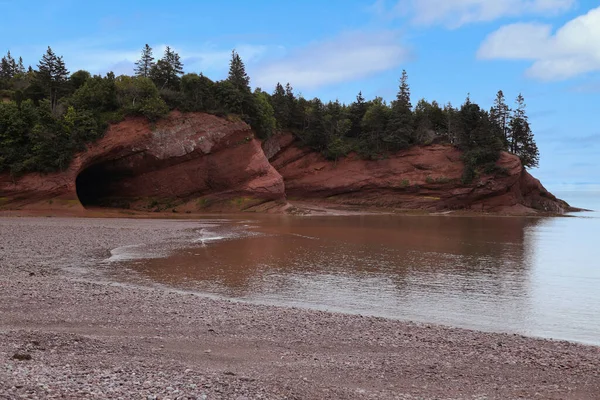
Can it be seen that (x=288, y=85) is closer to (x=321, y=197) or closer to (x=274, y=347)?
(x=321, y=197)

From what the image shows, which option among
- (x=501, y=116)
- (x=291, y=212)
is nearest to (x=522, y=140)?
(x=501, y=116)

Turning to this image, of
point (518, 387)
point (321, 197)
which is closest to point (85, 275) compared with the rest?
point (518, 387)

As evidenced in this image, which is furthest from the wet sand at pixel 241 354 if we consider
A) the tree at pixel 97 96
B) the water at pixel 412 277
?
the tree at pixel 97 96

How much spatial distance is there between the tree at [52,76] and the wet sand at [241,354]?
40.1m

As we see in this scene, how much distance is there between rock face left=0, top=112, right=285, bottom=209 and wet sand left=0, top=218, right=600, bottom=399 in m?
34.8

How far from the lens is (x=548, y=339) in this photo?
31.6 ft

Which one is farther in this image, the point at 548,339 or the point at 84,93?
the point at 84,93

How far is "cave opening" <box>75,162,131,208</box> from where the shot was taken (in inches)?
1859

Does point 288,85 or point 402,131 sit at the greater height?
point 288,85

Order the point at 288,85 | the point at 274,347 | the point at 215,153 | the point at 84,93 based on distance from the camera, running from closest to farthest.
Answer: the point at 274,347 < the point at 84,93 < the point at 215,153 < the point at 288,85

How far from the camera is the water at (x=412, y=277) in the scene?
39.0ft

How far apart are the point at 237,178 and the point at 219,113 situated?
23.1 ft

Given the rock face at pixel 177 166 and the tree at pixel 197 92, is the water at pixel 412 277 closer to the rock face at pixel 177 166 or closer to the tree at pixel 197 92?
the rock face at pixel 177 166

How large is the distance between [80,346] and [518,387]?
6.31 meters
